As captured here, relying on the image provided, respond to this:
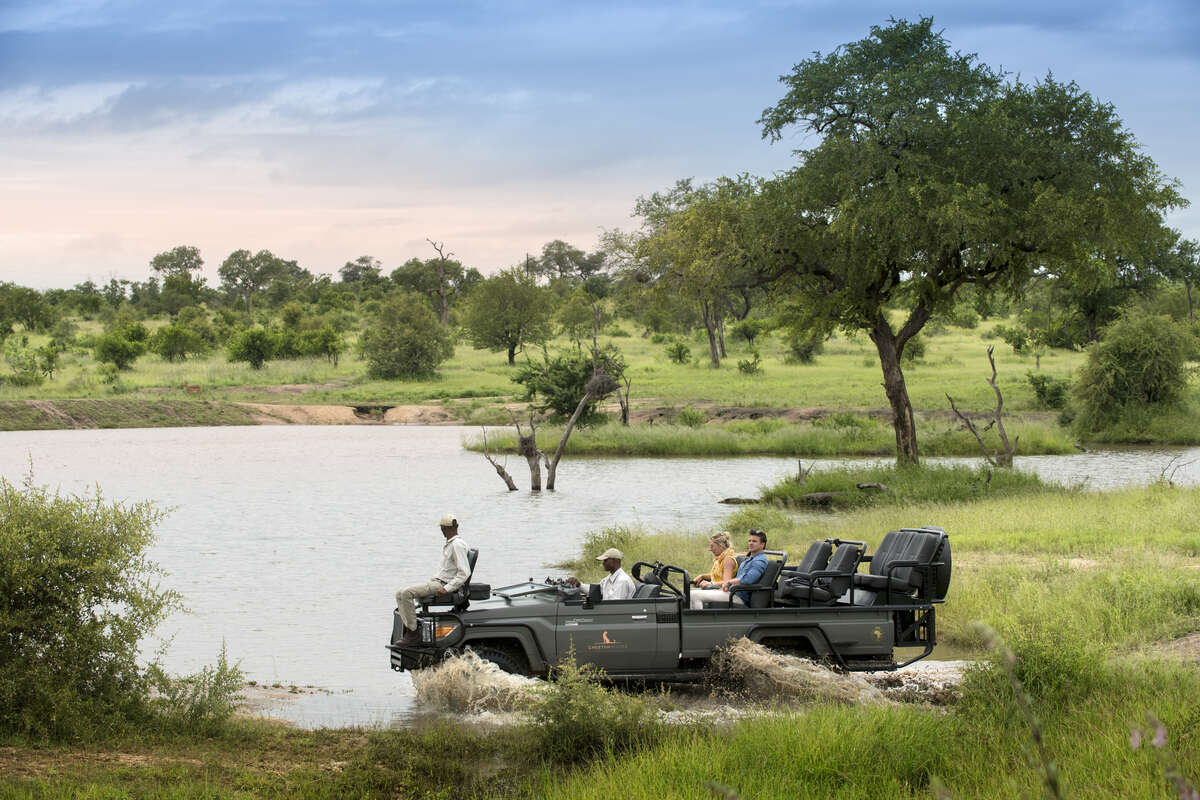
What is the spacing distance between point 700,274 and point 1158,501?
11277 millimetres

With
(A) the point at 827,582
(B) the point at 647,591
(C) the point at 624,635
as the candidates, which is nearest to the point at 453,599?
(C) the point at 624,635

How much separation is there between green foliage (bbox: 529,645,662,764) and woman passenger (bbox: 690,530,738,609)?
2525mm

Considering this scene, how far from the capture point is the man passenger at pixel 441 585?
1111cm

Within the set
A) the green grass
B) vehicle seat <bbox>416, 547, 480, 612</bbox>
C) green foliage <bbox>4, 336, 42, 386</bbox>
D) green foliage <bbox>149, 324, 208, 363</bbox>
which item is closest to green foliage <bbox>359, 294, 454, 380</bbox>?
green foliage <bbox>149, 324, 208, 363</bbox>

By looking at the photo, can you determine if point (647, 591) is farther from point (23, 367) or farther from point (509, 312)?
point (509, 312)

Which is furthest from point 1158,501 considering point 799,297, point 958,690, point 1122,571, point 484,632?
point 484,632

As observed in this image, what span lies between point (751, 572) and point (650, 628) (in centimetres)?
150

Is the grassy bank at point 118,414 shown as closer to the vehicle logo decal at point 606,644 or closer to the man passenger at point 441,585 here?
the man passenger at point 441,585

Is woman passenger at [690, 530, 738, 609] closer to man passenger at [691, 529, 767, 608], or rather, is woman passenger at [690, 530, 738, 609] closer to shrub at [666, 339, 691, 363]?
man passenger at [691, 529, 767, 608]

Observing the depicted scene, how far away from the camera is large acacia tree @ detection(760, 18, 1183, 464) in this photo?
85.7ft

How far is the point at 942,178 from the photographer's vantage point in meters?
26.9

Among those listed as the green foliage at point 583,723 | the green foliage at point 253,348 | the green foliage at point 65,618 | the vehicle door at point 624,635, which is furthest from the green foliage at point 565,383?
the green foliage at point 583,723

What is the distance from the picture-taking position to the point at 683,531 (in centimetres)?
2342

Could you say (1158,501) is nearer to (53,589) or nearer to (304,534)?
(304,534)
